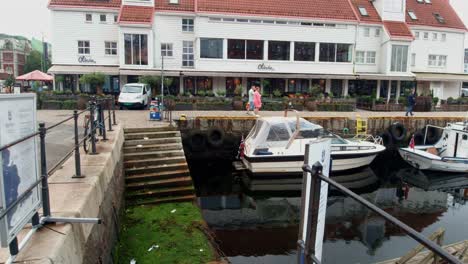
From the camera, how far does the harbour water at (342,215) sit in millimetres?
9414

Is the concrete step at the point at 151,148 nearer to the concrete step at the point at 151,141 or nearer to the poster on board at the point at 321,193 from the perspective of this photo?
the concrete step at the point at 151,141

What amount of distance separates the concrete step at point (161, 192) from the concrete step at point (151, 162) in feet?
3.45

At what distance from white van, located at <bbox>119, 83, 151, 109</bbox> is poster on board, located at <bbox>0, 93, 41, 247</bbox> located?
67.7 ft

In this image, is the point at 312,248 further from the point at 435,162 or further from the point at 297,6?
the point at 297,6

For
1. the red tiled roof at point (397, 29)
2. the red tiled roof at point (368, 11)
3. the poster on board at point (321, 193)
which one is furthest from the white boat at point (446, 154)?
the red tiled roof at point (368, 11)

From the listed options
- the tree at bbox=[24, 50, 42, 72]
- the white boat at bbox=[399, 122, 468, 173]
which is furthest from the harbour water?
the tree at bbox=[24, 50, 42, 72]

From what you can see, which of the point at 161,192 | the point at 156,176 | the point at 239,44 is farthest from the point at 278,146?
the point at 239,44

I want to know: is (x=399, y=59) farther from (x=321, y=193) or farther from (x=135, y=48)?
(x=321, y=193)

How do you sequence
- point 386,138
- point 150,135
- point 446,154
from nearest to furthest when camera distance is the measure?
point 150,135
point 446,154
point 386,138

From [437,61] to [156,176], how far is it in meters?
35.3

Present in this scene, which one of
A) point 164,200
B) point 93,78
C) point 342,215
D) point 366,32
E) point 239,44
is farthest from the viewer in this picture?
point 366,32

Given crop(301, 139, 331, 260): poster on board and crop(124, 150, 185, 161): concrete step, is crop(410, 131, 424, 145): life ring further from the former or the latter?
crop(301, 139, 331, 260): poster on board

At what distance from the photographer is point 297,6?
107 ft

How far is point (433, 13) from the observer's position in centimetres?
3781
